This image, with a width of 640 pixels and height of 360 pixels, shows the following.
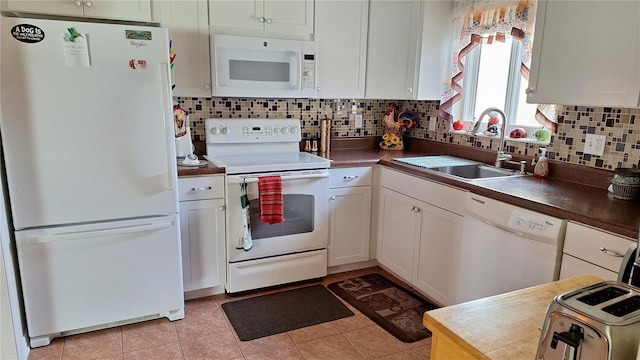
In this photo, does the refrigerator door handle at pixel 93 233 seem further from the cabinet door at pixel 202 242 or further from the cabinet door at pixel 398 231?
the cabinet door at pixel 398 231

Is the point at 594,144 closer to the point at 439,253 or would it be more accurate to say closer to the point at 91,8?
the point at 439,253

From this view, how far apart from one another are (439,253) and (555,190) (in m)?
0.73

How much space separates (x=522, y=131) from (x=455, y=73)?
2.37 feet

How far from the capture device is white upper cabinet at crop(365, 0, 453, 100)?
3150mm

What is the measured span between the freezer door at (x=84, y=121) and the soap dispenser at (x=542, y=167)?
2.05 m

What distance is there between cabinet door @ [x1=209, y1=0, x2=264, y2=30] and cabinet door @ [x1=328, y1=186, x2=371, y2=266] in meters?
1.22

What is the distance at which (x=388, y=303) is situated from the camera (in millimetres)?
2783

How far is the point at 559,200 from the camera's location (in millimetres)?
1991

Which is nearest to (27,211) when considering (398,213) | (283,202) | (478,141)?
(283,202)

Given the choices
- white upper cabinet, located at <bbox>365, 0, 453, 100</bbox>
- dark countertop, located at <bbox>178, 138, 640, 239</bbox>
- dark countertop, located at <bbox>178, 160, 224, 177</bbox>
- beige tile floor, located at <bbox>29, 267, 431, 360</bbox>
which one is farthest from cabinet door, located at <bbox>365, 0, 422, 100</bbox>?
beige tile floor, located at <bbox>29, 267, 431, 360</bbox>

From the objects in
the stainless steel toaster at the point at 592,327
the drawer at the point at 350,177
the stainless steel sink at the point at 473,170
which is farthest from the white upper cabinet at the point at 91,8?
the stainless steel toaster at the point at 592,327

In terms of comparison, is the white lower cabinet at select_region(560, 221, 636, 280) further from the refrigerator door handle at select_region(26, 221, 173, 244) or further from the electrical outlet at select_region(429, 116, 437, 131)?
the refrigerator door handle at select_region(26, 221, 173, 244)

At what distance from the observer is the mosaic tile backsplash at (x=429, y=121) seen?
2238mm

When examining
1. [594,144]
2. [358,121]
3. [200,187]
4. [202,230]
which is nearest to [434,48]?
[358,121]
